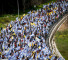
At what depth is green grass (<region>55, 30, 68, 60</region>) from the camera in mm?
Answer: 8273

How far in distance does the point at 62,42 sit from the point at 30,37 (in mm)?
2054

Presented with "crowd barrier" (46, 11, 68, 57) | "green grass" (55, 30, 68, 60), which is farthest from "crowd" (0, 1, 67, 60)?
"green grass" (55, 30, 68, 60)

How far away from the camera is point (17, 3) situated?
1378 centimetres

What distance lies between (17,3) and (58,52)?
7348 mm

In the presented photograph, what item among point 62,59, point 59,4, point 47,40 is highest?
point 59,4

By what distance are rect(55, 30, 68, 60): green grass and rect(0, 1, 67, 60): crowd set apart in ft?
2.25

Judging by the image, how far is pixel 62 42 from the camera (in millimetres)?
9078

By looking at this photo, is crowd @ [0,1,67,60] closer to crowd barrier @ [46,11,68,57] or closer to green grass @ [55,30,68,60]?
crowd barrier @ [46,11,68,57]

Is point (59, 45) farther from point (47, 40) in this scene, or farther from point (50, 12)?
point (50, 12)

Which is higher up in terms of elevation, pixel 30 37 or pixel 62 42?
pixel 30 37

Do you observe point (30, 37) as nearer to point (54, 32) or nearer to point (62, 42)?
point (62, 42)

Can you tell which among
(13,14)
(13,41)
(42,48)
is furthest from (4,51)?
(13,14)

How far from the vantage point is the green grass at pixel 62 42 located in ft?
27.1

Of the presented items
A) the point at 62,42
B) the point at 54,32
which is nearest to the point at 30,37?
the point at 62,42
